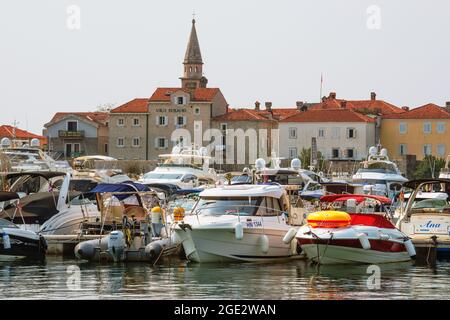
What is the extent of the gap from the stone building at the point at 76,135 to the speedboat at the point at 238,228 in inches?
3120

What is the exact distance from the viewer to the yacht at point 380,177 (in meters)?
56.7

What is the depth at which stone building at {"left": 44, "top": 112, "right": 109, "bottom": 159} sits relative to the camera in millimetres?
112000

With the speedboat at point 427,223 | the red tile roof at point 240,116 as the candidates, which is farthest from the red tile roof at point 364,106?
the speedboat at point 427,223

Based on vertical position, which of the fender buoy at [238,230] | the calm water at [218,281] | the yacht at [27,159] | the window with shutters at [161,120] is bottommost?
the calm water at [218,281]

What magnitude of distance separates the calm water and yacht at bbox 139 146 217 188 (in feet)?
93.2

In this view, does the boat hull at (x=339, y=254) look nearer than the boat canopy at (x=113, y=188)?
Yes

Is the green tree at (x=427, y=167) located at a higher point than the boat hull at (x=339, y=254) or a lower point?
higher

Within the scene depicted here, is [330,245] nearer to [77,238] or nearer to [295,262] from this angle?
[295,262]

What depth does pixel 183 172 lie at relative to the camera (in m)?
65.9

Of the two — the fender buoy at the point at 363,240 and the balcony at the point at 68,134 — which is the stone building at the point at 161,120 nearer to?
the balcony at the point at 68,134
